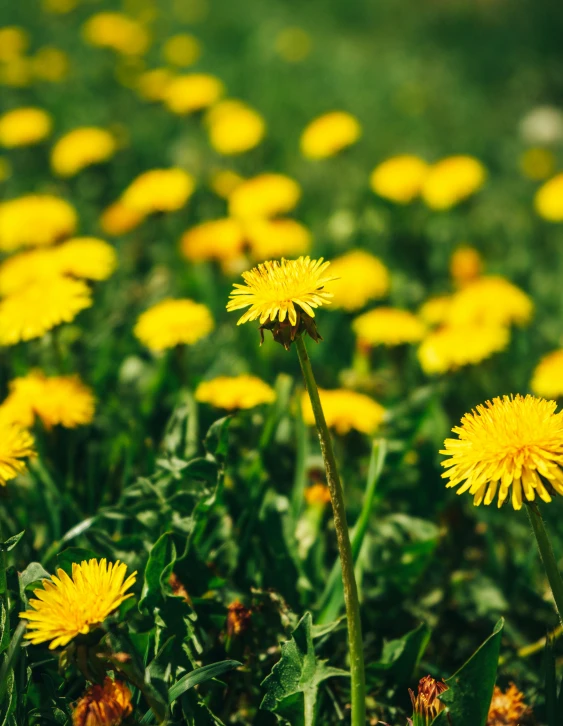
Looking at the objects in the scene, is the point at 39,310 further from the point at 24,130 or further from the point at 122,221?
the point at 24,130

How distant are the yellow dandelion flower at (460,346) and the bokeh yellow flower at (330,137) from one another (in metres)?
1.33

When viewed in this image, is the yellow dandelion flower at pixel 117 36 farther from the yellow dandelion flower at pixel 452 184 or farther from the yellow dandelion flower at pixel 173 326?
the yellow dandelion flower at pixel 173 326

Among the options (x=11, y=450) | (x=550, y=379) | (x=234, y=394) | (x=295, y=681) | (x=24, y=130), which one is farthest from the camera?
(x=24, y=130)

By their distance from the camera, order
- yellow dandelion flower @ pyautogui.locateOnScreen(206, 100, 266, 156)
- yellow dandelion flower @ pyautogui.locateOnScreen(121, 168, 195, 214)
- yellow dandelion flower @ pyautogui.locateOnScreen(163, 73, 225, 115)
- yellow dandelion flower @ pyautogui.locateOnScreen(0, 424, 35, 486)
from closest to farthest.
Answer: yellow dandelion flower @ pyautogui.locateOnScreen(0, 424, 35, 486)
yellow dandelion flower @ pyautogui.locateOnScreen(121, 168, 195, 214)
yellow dandelion flower @ pyautogui.locateOnScreen(206, 100, 266, 156)
yellow dandelion flower @ pyautogui.locateOnScreen(163, 73, 225, 115)

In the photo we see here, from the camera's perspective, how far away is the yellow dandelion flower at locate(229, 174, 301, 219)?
9.86ft

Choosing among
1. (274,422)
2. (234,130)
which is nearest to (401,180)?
(234,130)

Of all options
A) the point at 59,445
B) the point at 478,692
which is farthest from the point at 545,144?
the point at 478,692

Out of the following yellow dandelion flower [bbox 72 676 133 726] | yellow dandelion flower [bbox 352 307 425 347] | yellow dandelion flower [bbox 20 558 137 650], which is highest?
yellow dandelion flower [bbox 352 307 425 347]

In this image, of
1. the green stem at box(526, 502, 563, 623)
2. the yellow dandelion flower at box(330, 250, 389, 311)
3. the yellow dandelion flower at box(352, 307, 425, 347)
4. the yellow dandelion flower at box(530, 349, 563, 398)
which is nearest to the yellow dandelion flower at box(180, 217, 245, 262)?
the yellow dandelion flower at box(330, 250, 389, 311)

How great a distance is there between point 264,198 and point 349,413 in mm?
1367

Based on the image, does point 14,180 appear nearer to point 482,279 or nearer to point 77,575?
point 482,279

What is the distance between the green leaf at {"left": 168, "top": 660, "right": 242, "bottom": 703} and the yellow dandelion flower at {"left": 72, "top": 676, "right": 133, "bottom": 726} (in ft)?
0.22

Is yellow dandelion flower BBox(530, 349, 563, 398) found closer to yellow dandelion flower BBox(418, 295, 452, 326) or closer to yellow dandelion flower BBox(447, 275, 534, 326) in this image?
yellow dandelion flower BBox(447, 275, 534, 326)

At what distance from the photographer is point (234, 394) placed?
1854mm
